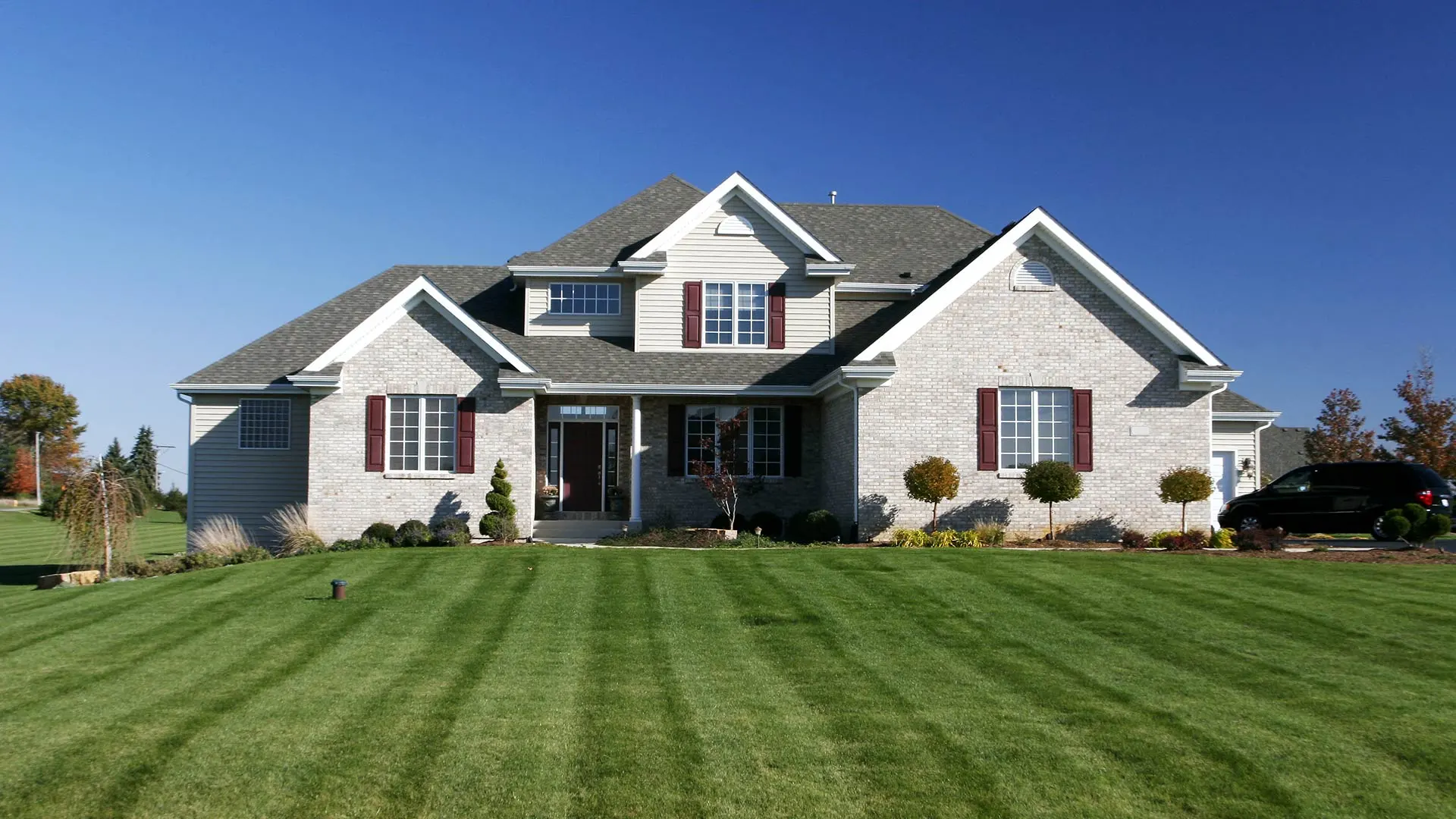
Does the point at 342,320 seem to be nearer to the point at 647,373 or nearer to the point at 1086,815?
the point at 647,373

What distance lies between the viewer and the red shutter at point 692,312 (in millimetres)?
24609

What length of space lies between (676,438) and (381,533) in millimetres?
6428

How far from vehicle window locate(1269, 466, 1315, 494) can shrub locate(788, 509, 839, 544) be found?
9.43m

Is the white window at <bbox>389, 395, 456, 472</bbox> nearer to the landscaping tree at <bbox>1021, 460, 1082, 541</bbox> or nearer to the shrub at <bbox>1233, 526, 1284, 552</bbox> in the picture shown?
the landscaping tree at <bbox>1021, 460, 1082, 541</bbox>

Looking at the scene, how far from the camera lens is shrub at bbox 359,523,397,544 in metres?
21.5

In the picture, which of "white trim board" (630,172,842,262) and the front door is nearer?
"white trim board" (630,172,842,262)

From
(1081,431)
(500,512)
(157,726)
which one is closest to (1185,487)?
(1081,431)

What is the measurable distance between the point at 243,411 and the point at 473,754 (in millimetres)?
19494

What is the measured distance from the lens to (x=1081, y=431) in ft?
70.1

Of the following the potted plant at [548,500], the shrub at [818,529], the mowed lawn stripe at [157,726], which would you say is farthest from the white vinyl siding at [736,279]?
the mowed lawn stripe at [157,726]

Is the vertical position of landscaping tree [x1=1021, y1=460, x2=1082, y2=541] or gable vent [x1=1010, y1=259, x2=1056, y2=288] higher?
gable vent [x1=1010, y1=259, x2=1056, y2=288]

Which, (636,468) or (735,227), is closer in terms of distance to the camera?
(636,468)

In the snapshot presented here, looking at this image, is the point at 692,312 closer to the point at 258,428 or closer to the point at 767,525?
the point at 767,525

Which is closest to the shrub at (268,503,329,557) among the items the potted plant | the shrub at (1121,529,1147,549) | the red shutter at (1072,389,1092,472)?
the potted plant
